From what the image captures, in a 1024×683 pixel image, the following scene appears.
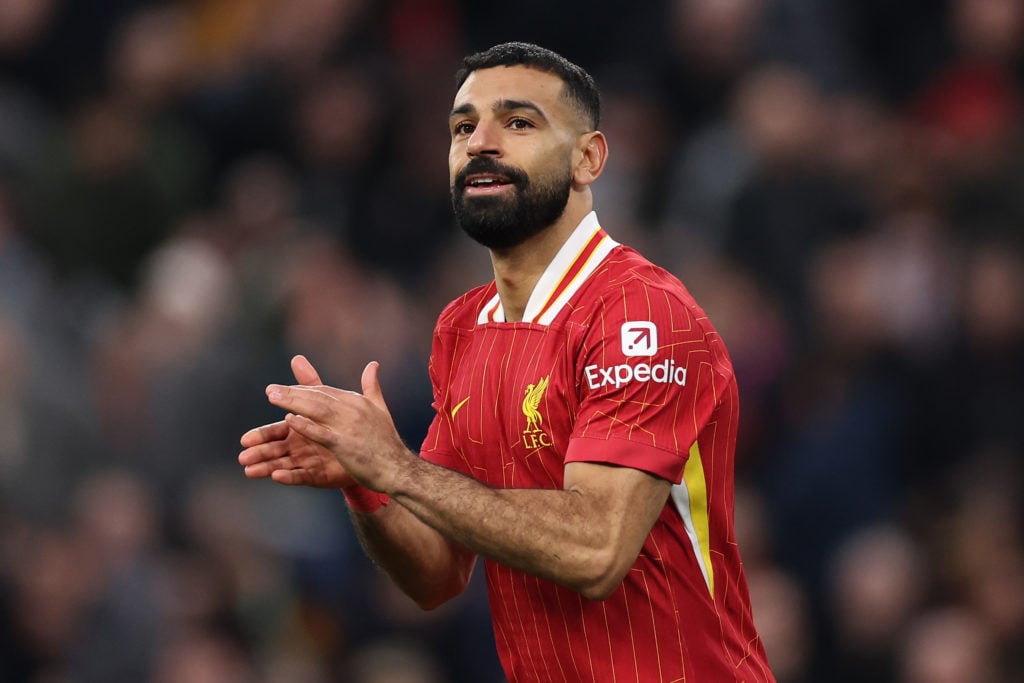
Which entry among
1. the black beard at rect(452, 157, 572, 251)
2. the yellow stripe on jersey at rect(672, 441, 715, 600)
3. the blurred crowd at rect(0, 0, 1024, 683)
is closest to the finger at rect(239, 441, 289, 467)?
the black beard at rect(452, 157, 572, 251)

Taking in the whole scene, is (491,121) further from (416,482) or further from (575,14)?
(575,14)

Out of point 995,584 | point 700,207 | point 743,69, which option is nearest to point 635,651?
point 995,584

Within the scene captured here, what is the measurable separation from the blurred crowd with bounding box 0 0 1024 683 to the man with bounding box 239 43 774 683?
10.6 ft

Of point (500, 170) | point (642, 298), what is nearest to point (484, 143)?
point (500, 170)

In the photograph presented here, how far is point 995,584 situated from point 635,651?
3.83 m

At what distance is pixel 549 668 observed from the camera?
14.0 feet

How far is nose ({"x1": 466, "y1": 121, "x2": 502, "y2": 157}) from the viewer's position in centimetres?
437

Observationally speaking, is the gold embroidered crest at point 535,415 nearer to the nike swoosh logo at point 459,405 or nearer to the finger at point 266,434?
the nike swoosh logo at point 459,405

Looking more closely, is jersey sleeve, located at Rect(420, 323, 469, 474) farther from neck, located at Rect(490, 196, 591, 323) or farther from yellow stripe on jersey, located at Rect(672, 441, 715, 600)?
yellow stripe on jersey, located at Rect(672, 441, 715, 600)

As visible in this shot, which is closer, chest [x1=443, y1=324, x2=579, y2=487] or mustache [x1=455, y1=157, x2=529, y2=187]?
chest [x1=443, y1=324, x2=579, y2=487]

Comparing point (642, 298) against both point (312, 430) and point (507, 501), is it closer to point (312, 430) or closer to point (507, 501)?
point (507, 501)

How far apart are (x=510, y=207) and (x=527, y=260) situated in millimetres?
165

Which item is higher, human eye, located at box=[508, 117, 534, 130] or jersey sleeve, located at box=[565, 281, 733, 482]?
human eye, located at box=[508, 117, 534, 130]

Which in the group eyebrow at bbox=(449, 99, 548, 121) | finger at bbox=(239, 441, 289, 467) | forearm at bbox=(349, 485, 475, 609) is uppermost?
eyebrow at bbox=(449, 99, 548, 121)
